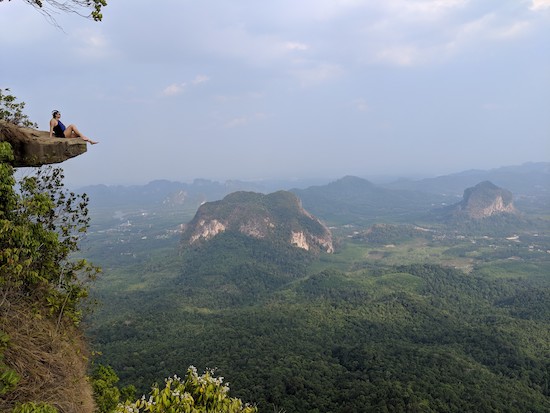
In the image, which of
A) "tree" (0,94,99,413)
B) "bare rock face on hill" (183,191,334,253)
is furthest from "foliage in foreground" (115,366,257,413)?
"bare rock face on hill" (183,191,334,253)

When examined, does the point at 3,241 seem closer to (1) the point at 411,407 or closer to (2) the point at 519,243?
(1) the point at 411,407

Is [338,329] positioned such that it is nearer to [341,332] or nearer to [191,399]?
[341,332]

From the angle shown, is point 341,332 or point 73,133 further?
point 341,332

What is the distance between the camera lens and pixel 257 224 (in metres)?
165

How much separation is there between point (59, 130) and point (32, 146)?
1.91 m

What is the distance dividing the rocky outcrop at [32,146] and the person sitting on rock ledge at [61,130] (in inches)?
27.0

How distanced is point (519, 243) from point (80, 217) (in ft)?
680

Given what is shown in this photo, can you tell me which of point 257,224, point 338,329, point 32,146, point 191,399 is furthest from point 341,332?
point 257,224

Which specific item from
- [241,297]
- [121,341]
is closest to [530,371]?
[121,341]

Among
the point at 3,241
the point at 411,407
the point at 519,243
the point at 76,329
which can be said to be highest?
A: the point at 3,241

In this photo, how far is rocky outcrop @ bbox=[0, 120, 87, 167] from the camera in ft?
37.0

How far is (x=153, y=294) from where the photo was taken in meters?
110

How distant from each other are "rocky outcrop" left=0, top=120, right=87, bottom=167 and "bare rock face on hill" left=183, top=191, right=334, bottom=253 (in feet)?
493

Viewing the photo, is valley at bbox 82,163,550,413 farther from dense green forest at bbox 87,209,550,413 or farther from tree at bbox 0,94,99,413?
tree at bbox 0,94,99,413
